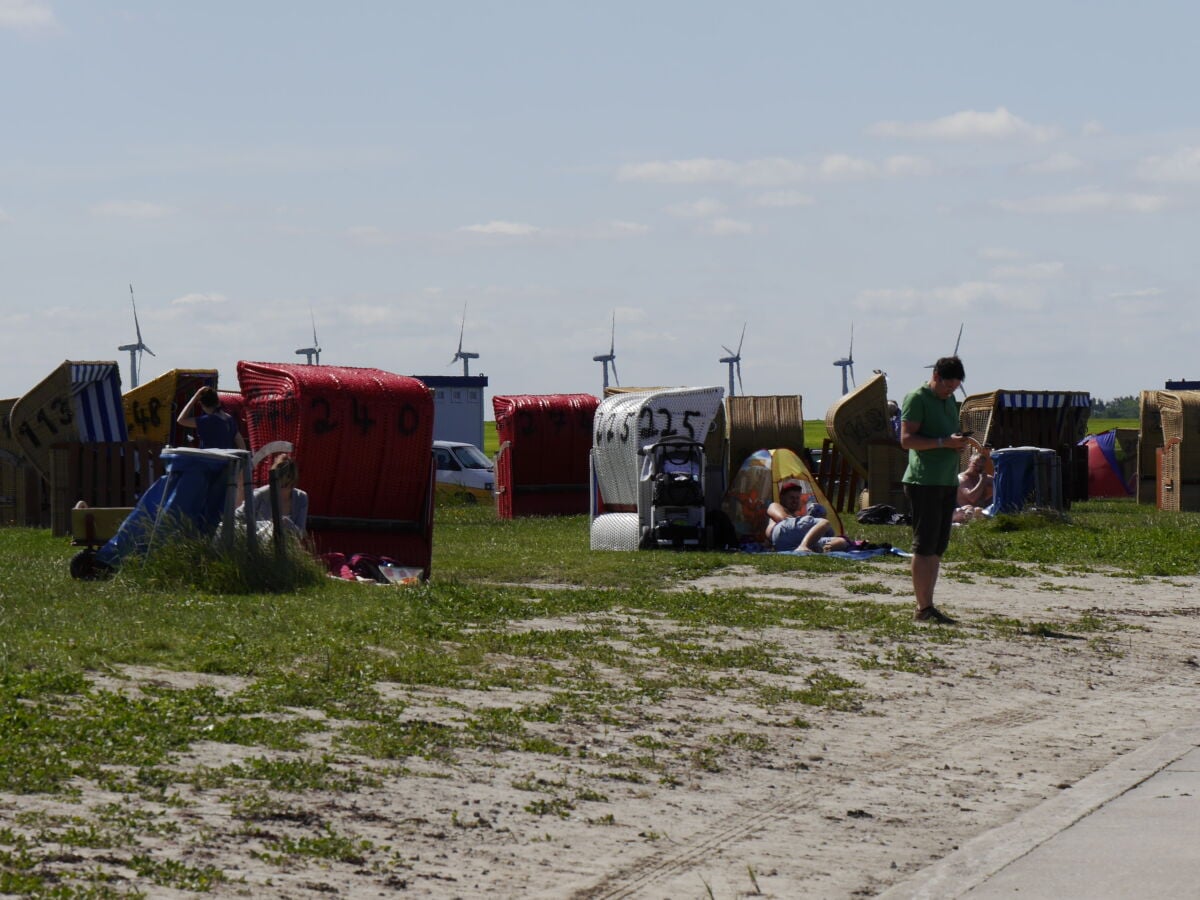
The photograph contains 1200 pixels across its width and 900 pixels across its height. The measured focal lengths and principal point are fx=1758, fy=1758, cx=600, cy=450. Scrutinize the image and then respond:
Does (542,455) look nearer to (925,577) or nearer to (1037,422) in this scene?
(1037,422)

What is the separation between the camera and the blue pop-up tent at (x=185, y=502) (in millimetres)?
14289

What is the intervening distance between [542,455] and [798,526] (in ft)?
40.2

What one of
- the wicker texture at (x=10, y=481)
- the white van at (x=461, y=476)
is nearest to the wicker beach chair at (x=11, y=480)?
the wicker texture at (x=10, y=481)

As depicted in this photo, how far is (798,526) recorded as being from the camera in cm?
2128

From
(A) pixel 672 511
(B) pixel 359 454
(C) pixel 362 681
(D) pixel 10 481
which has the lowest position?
(C) pixel 362 681

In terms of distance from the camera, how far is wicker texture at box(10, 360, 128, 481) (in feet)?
91.7

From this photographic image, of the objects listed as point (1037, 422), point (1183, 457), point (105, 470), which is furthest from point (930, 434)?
point (1037, 422)

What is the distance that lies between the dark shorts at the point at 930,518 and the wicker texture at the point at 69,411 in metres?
18.0

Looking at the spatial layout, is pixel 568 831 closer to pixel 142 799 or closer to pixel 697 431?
pixel 142 799

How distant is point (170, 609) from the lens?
472 inches

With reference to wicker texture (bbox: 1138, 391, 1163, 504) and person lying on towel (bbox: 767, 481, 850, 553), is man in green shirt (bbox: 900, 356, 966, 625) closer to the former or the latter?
person lying on towel (bbox: 767, 481, 850, 553)

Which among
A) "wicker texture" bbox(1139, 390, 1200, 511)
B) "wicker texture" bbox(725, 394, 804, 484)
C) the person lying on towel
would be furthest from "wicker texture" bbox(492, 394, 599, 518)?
"wicker texture" bbox(1139, 390, 1200, 511)

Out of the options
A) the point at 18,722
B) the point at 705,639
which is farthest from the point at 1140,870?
the point at 705,639

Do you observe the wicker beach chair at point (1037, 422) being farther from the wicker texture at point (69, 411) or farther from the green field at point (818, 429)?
the green field at point (818, 429)
